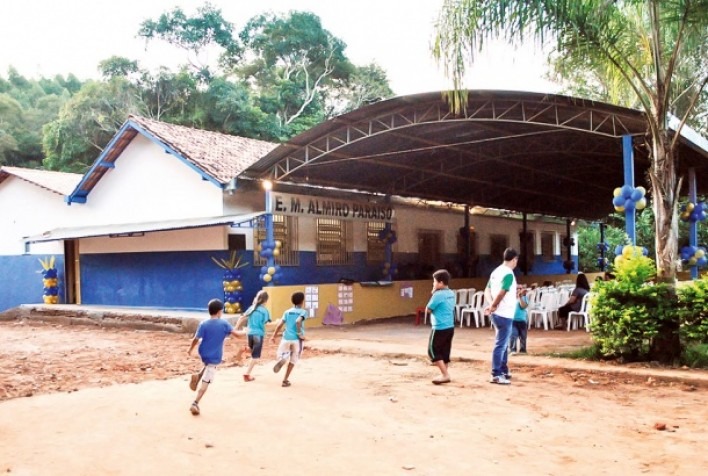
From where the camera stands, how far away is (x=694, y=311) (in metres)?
8.64

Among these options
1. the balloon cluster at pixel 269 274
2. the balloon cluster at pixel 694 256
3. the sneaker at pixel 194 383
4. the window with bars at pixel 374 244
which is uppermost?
the window with bars at pixel 374 244

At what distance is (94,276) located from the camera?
18859 millimetres

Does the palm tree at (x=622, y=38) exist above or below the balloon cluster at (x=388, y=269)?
above

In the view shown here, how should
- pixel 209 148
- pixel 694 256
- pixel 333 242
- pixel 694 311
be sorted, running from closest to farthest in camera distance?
pixel 694 311 → pixel 694 256 → pixel 209 148 → pixel 333 242

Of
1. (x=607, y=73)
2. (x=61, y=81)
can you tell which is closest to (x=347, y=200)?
(x=607, y=73)

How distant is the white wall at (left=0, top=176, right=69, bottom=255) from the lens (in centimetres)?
1994

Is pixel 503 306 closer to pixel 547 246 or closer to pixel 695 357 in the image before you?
pixel 695 357

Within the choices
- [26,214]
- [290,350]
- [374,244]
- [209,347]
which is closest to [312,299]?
Result: [374,244]

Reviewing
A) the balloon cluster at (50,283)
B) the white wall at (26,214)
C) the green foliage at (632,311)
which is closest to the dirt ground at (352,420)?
the green foliage at (632,311)

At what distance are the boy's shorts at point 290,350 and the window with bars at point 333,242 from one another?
9168mm

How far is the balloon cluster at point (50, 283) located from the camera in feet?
63.2

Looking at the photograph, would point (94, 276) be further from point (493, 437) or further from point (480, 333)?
point (493, 437)

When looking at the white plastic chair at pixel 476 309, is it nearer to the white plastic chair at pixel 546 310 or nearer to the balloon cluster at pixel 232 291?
the white plastic chair at pixel 546 310

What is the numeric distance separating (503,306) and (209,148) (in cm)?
1115
